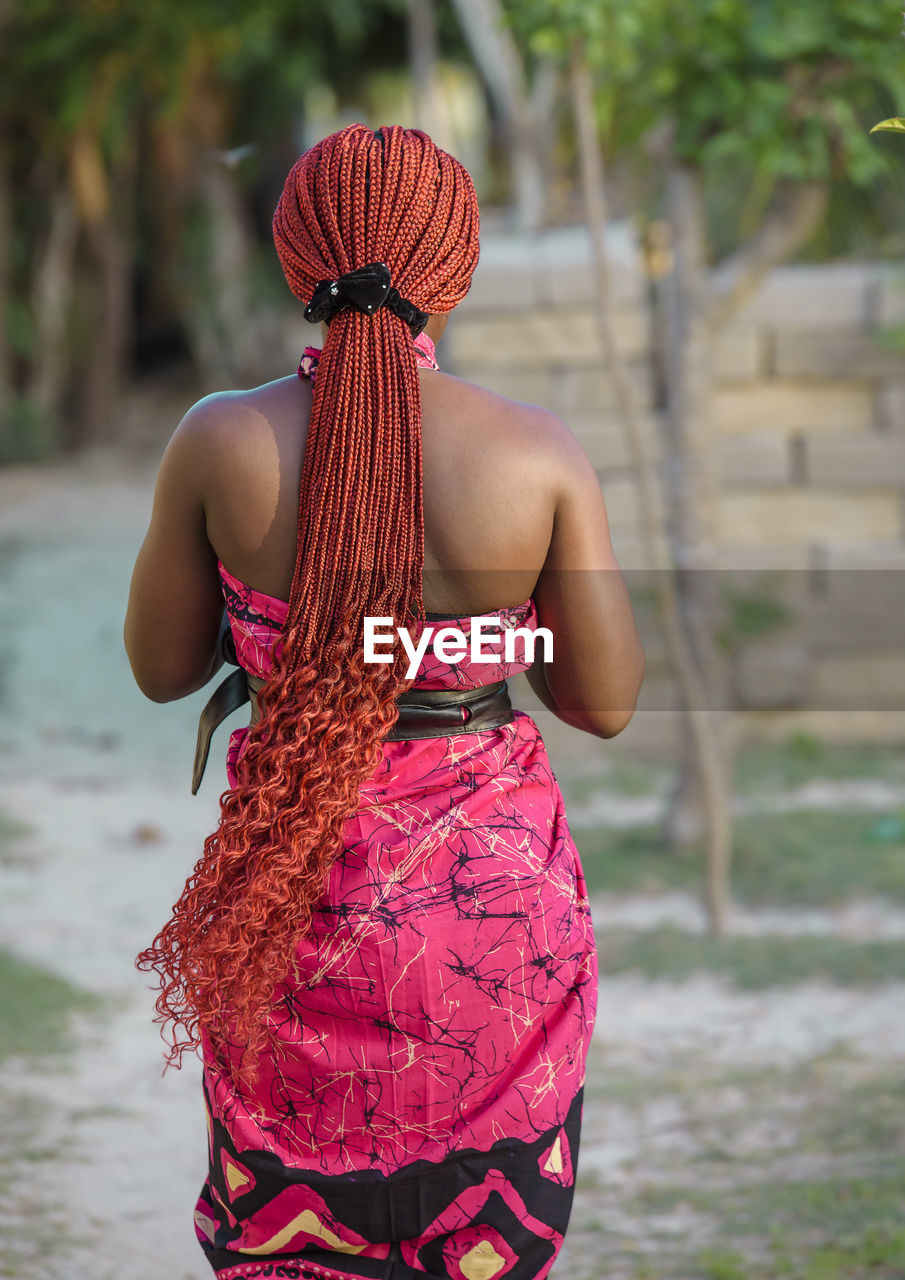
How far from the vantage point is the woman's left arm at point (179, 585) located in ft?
5.04

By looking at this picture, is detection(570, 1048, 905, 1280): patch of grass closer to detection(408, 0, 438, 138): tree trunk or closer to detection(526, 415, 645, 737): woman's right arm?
A: detection(526, 415, 645, 737): woman's right arm

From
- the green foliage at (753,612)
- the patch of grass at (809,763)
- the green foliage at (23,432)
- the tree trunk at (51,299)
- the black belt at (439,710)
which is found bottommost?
the black belt at (439,710)

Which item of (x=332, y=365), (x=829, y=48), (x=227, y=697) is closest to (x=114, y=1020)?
(x=227, y=697)

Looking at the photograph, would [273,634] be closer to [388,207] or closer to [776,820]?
[388,207]

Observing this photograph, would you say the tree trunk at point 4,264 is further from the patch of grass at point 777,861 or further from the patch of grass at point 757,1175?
the patch of grass at point 757,1175

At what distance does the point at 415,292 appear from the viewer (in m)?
1.53

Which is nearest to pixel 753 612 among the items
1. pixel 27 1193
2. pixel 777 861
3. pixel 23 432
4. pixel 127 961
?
pixel 777 861

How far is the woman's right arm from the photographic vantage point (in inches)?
61.1

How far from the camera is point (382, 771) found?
1.60 m

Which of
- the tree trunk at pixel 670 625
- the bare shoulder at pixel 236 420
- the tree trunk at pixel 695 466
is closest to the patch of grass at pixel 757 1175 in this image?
the tree trunk at pixel 670 625

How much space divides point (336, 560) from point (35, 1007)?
113 inches

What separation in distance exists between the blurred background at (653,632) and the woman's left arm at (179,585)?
1293 millimetres

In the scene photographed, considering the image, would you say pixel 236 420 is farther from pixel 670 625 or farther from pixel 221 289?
pixel 221 289

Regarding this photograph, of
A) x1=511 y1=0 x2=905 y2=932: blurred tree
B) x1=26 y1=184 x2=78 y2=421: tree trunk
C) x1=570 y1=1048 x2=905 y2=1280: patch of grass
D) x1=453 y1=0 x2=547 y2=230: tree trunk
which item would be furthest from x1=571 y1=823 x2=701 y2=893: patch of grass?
x1=26 y1=184 x2=78 y2=421: tree trunk
